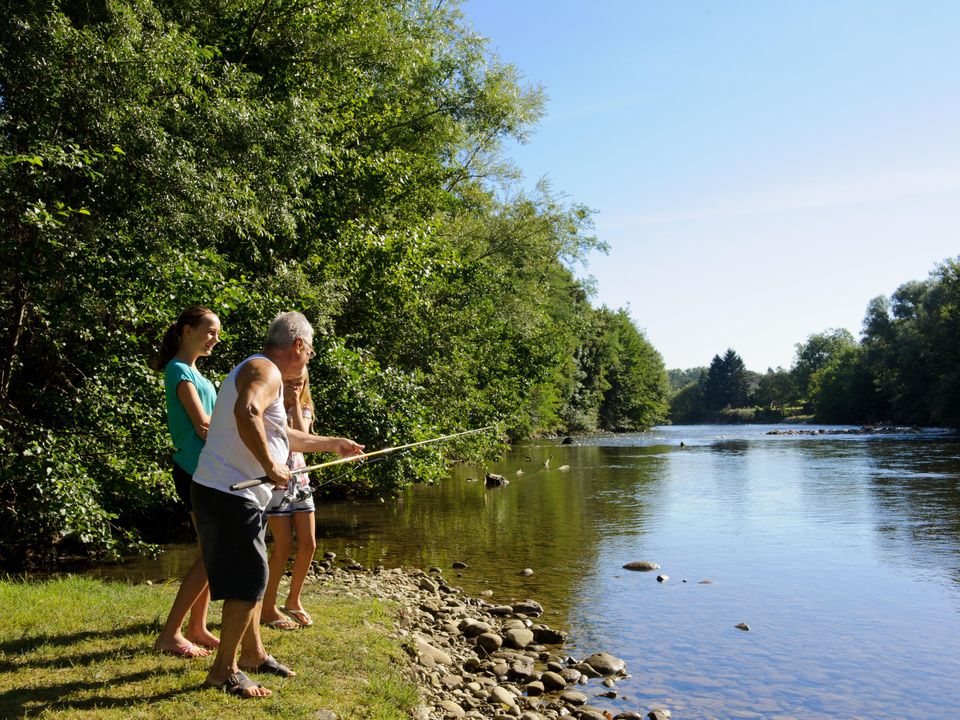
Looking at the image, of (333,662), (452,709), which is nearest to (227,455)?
(333,662)

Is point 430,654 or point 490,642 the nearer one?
point 430,654

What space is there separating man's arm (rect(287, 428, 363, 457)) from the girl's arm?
0.67 m

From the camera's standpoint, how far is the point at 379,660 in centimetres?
593

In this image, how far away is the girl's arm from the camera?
4984 mm

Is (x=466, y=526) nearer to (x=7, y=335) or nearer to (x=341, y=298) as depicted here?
(x=341, y=298)

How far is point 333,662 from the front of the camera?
556 cm

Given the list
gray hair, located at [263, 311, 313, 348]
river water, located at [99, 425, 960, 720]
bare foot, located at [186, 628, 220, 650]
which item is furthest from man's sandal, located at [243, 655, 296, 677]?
river water, located at [99, 425, 960, 720]

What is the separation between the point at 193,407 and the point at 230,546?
104 centimetres

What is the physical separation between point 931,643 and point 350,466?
323 inches

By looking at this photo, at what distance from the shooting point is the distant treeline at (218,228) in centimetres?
885

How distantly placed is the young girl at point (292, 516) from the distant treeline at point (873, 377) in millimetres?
60769

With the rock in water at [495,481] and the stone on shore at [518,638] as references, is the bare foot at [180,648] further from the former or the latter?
the rock in water at [495,481]

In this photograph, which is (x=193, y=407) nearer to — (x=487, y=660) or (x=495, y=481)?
(x=487, y=660)

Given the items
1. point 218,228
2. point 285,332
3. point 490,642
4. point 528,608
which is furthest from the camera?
point 218,228
